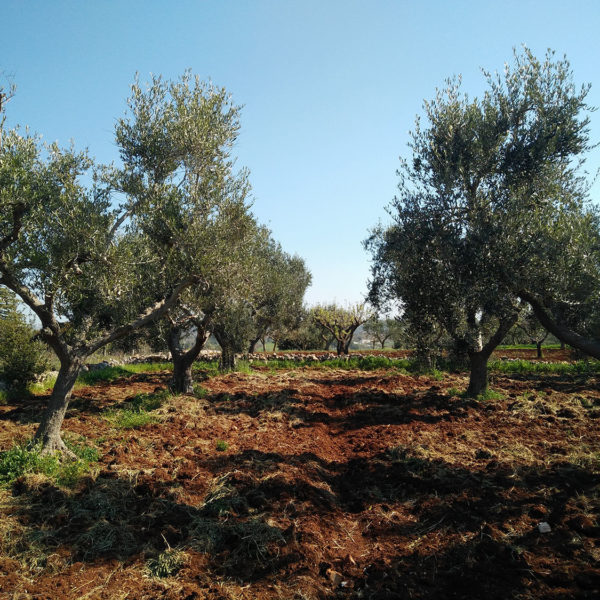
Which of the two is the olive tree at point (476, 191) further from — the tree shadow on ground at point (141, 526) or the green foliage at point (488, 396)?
the tree shadow on ground at point (141, 526)

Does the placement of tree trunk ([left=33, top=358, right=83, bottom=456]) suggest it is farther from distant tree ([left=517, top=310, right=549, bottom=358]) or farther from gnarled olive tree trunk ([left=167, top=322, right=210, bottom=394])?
Result: distant tree ([left=517, top=310, right=549, bottom=358])

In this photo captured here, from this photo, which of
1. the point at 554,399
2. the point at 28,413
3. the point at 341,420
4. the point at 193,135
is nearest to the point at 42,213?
the point at 193,135

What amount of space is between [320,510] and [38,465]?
603 cm

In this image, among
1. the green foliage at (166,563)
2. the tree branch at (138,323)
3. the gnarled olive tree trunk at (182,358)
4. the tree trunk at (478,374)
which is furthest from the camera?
the gnarled olive tree trunk at (182,358)

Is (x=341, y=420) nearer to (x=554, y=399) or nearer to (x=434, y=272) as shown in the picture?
(x=434, y=272)

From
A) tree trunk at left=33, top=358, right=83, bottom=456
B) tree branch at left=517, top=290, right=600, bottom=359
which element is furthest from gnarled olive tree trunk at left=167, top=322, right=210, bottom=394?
tree branch at left=517, top=290, right=600, bottom=359

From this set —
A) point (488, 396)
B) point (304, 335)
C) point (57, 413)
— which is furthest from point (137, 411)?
point (304, 335)

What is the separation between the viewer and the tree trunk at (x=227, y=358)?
22938mm

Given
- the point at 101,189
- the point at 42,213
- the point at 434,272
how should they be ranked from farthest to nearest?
1. the point at 434,272
2. the point at 101,189
3. the point at 42,213

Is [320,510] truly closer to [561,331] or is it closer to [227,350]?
[561,331]

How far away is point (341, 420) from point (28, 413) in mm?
10504

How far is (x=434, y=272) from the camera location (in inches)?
486

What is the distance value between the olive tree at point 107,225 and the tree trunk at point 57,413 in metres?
0.02

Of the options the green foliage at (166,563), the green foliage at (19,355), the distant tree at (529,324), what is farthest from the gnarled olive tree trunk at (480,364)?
the green foliage at (19,355)
